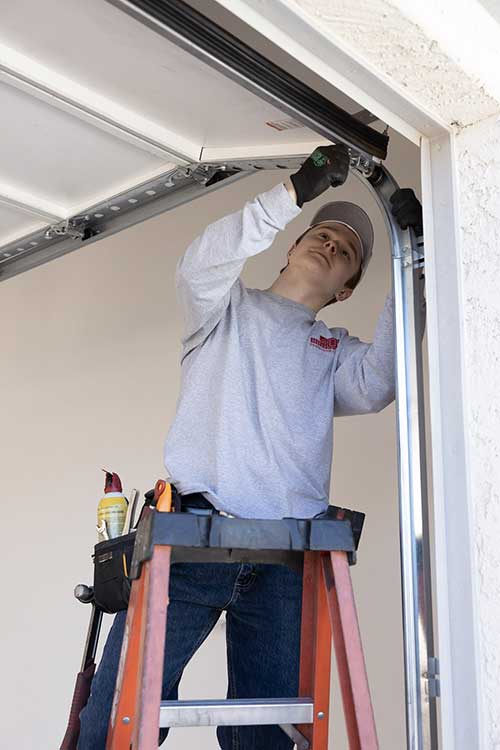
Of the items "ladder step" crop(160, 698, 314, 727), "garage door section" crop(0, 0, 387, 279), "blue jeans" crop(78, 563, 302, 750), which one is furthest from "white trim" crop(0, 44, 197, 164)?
"ladder step" crop(160, 698, 314, 727)

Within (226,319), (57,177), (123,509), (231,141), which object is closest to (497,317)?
(226,319)

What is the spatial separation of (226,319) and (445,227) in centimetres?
58

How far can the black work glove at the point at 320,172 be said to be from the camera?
1778 millimetres

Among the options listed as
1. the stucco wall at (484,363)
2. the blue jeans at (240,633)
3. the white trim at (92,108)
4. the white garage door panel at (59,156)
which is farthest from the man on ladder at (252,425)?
the white garage door panel at (59,156)

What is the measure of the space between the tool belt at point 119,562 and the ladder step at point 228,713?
0.36m

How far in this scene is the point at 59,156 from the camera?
2275mm

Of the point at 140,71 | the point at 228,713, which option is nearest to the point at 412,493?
the point at 228,713

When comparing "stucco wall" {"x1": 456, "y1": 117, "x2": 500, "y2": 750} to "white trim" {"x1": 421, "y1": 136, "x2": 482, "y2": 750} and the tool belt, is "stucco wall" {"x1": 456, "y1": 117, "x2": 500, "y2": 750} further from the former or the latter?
the tool belt

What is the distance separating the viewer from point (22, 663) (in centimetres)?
387

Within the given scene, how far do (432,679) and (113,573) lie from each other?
2.32 feet

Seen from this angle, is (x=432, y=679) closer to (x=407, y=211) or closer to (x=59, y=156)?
(x=407, y=211)

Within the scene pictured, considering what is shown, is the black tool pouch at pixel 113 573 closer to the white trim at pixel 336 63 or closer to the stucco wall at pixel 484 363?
the stucco wall at pixel 484 363

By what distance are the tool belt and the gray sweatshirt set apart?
4 cm

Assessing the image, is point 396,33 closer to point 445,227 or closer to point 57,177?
point 445,227
